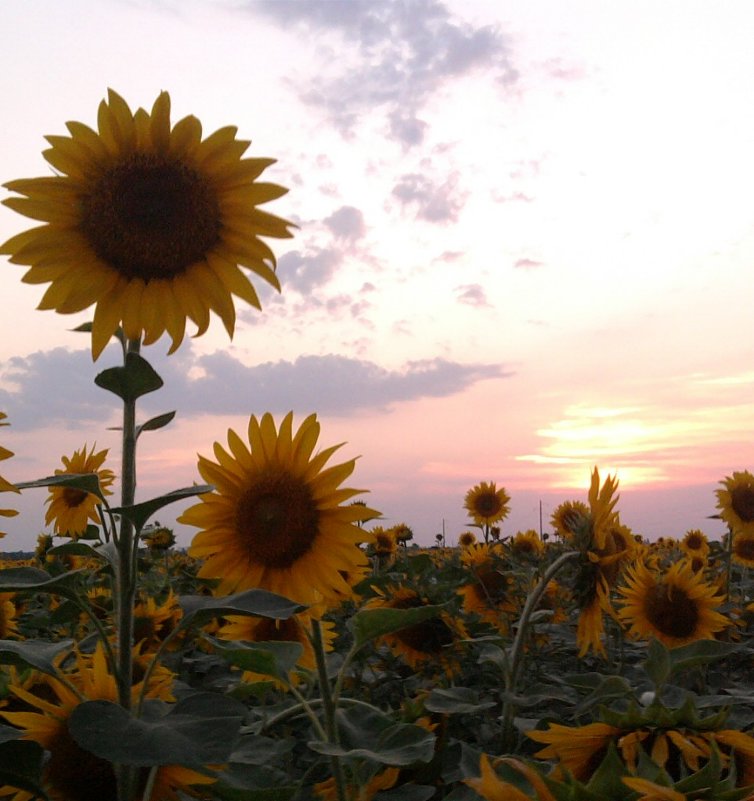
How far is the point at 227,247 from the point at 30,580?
3.47 ft

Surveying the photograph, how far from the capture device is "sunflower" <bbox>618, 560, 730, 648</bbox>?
13.5 ft

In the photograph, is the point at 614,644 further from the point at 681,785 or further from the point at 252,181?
the point at 681,785

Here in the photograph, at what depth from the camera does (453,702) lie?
2.58 meters

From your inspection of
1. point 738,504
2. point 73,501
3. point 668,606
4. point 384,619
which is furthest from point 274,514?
point 738,504

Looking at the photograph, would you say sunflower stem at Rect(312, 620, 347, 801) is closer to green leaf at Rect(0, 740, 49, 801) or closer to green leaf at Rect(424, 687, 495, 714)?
green leaf at Rect(424, 687, 495, 714)

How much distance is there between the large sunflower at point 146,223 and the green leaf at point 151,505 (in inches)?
25.3

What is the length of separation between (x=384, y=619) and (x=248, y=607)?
0.49m

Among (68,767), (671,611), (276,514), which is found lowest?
(68,767)

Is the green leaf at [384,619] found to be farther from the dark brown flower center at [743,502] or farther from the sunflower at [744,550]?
the sunflower at [744,550]

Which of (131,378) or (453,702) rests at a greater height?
(131,378)

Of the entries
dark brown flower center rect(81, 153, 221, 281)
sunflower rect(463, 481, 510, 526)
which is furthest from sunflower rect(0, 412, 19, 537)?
sunflower rect(463, 481, 510, 526)

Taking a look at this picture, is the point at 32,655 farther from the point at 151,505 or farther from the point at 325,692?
the point at 325,692

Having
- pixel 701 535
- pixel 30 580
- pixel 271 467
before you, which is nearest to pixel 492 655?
pixel 271 467

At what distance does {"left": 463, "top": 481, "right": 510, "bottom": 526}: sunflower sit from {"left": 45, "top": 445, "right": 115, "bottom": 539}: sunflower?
6189 mm
